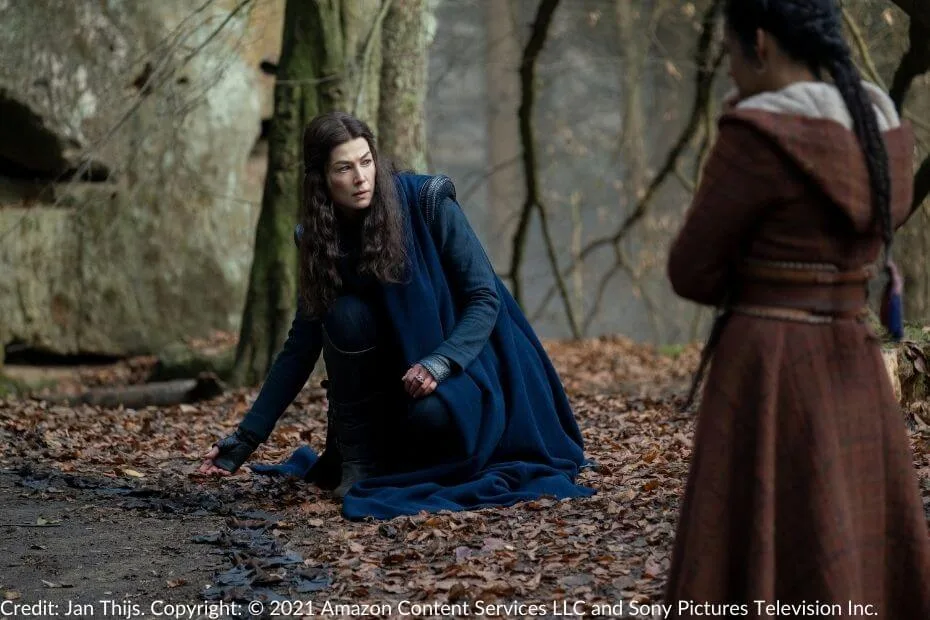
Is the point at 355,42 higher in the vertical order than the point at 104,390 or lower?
higher

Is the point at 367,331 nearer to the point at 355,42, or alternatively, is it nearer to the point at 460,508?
the point at 460,508

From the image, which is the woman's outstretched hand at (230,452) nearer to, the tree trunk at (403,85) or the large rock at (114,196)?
the tree trunk at (403,85)

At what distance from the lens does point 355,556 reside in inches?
171

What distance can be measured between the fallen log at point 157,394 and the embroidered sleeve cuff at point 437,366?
398 cm

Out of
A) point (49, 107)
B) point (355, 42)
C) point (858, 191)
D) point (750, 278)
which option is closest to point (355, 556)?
point (750, 278)

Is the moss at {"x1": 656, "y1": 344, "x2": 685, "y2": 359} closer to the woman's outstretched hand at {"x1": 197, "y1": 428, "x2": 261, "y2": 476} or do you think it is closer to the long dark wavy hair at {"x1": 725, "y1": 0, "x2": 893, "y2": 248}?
the woman's outstretched hand at {"x1": 197, "y1": 428, "x2": 261, "y2": 476}

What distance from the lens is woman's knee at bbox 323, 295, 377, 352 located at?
492 centimetres

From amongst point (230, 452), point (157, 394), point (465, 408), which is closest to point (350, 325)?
point (465, 408)

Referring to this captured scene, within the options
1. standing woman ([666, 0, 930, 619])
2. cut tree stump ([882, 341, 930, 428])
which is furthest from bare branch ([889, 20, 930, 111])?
standing woman ([666, 0, 930, 619])

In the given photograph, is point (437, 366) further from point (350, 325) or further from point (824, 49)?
point (824, 49)

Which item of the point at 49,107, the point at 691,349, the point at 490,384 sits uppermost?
the point at 49,107

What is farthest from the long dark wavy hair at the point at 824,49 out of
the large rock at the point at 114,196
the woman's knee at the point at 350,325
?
the large rock at the point at 114,196

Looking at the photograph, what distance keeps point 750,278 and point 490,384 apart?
6.85ft

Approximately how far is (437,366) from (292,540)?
0.85 metres
